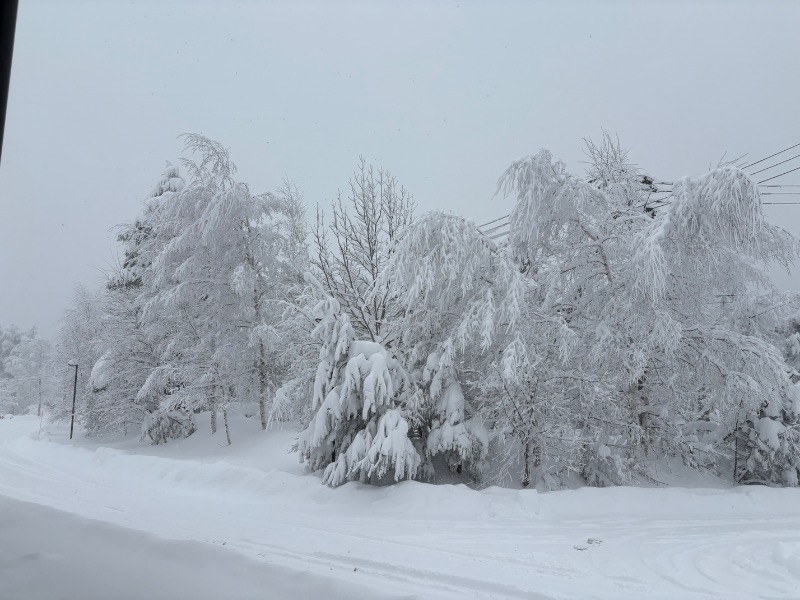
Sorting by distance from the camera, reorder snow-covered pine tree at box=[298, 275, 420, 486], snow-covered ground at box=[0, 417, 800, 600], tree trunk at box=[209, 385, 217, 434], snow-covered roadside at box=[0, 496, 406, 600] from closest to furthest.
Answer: snow-covered roadside at box=[0, 496, 406, 600] → snow-covered ground at box=[0, 417, 800, 600] → snow-covered pine tree at box=[298, 275, 420, 486] → tree trunk at box=[209, 385, 217, 434]

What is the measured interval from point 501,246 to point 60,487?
434 inches

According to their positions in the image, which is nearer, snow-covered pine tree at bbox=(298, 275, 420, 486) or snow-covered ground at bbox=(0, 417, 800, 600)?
snow-covered ground at bbox=(0, 417, 800, 600)

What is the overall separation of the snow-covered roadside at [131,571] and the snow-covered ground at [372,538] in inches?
0.7

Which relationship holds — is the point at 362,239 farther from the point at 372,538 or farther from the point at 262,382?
the point at 372,538

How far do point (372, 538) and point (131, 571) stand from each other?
3.94 metres

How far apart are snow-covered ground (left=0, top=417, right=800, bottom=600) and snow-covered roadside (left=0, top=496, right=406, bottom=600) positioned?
2cm

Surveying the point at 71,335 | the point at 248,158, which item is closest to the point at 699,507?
the point at 248,158

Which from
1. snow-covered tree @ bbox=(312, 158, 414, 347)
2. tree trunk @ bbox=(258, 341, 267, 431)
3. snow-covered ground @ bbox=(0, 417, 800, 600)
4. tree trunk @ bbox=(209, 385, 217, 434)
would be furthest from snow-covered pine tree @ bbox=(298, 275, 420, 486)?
tree trunk @ bbox=(209, 385, 217, 434)

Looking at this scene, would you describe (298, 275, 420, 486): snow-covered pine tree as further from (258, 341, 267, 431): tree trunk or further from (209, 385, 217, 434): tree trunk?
(209, 385, 217, 434): tree trunk

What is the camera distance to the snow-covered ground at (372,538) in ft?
12.6

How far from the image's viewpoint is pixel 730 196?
32.1 feet

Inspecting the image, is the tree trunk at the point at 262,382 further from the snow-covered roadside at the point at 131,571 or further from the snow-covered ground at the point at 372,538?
the snow-covered roadside at the point at 131,571

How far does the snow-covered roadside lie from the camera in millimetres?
3305

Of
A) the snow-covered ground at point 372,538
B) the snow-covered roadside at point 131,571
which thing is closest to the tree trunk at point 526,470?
the snow-covered ground at point 372,538
